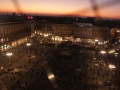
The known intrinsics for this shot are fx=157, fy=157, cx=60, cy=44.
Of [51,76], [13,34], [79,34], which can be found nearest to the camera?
[51,76]

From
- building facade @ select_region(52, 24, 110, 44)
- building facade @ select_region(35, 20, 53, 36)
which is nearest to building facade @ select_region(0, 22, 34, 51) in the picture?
building facade @ select_region(52, 24, 110, 44)

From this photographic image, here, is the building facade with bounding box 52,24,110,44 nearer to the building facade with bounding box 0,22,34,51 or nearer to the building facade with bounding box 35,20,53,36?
the building facade with bounding box 35,20,53,36

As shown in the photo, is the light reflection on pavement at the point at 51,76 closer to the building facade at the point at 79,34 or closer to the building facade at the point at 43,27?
A: the building facade at the point at 79,34

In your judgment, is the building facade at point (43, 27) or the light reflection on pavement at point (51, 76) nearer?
the light reflection on pavement at point (51, 76)

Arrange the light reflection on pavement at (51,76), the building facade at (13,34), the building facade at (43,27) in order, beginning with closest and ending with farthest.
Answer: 1. the light reflection on pavement at (51,76)
2. the building facade at (13,34)
3. the building facade at (43,27)

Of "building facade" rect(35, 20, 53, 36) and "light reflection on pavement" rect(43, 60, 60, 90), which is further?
"building facade" rect(35, 20, 53, 36)

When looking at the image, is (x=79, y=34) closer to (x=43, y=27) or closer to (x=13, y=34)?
(x=43, y=27)

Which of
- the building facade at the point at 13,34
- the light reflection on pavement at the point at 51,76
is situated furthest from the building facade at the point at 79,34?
the light reflection on pavement at the point at 51,76

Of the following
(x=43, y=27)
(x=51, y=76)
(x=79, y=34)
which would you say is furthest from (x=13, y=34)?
(x=43, y=27)

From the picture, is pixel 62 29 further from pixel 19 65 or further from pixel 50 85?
pixel 50 85

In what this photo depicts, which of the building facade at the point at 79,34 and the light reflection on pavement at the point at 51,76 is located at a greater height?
the building facade at the point at 79,34
